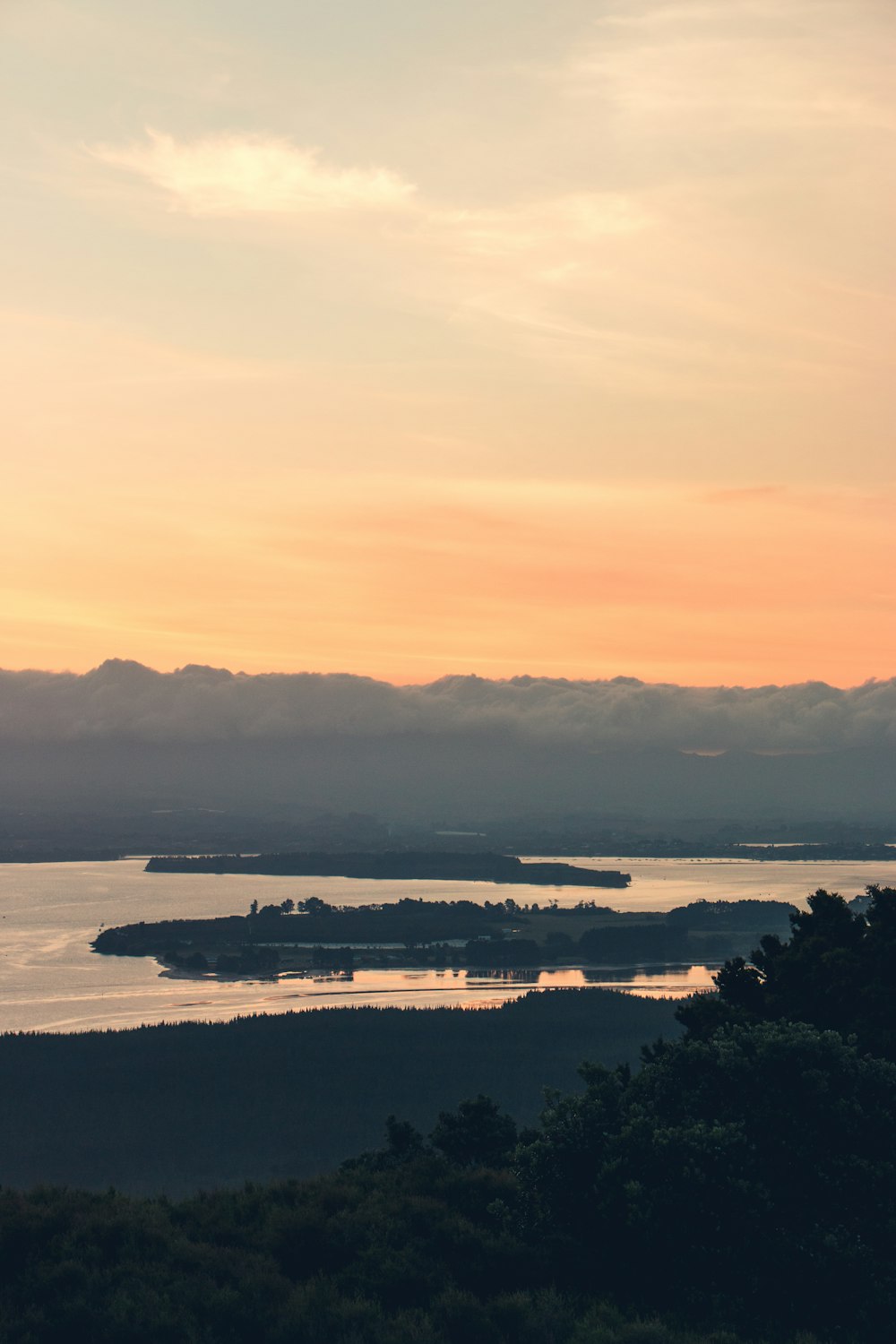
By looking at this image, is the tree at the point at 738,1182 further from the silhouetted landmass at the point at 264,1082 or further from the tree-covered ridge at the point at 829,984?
the silhouetted landmass at the point at 264,1082

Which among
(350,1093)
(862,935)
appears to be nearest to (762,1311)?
(862,935)

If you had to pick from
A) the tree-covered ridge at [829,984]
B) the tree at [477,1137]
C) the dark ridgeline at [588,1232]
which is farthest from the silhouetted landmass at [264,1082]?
A: the dark ridgeline at [588,1232]

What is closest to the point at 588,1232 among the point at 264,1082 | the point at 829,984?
the point at 829,984

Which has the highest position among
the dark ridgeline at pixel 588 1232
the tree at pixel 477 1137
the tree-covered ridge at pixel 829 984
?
the tree-covered ridge at pixel 829 984

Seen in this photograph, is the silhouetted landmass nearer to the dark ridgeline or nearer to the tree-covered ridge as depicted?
the tree-covered ridge

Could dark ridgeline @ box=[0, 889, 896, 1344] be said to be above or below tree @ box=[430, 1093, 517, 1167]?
above

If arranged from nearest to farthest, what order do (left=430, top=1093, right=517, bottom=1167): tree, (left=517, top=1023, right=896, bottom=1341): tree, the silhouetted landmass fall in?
(left=517, top=1023, right=896, bottom=1341): tree → (left=430, top=1093, right=517, bottom=1167): tree → the silhouetted landmass

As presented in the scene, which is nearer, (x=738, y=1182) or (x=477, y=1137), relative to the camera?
(x=738, y=1182)

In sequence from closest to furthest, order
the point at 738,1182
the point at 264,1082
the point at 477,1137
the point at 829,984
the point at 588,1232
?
1. the point at 738,1182
2. the point at 588,1232
3. the point at 829,984
4. the point at 477,1137
5. the point at 264,1082

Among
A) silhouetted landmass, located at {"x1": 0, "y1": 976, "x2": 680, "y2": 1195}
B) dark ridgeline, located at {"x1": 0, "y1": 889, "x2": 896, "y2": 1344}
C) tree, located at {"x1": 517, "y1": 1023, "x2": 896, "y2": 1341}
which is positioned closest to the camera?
dark ridgeline, located at {"x1": 0, "y1": 889, "x2": 896, "y2": 1344}

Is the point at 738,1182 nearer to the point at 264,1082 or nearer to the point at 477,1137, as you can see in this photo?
the point at 477,1137

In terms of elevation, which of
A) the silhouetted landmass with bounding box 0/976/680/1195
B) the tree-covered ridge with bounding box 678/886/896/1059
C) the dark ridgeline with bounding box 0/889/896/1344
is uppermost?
the tree-covered ridge with bounding box 678/886/896/1059

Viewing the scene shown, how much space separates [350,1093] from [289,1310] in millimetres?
84989

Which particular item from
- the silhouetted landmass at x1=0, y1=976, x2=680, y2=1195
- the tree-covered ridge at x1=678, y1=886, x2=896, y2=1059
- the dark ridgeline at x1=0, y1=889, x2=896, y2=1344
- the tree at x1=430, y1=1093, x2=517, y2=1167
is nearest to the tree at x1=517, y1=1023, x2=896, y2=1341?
the dark ridgeline at x1=0, y1=889, x2=896, y2=1344
